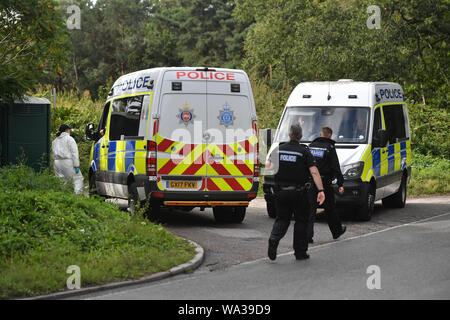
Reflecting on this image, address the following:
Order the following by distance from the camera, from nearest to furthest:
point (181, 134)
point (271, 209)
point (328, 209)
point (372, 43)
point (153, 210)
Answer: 1. point (328, 209)
2. point (181, 134)
3. point (153, 210)
4. point (271, 209)
5. point (372, 43)

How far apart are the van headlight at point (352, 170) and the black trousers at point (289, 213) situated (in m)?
4.45

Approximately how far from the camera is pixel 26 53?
15.4 meters

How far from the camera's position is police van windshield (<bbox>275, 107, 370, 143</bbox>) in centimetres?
1523

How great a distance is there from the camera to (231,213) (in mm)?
14469

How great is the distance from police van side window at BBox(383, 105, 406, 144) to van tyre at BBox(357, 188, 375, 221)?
198 cm

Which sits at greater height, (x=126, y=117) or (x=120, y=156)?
(x=126, y=117)

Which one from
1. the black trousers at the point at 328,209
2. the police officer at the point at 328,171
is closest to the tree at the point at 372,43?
the police officer at the point at 328,171

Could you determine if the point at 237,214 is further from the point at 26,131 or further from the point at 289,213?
the point at 26,131

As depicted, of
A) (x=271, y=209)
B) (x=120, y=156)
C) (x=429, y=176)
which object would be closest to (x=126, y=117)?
(x=120, y=156)

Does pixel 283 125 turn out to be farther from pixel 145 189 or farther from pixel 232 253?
pixel 232 253

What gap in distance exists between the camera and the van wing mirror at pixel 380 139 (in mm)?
15008

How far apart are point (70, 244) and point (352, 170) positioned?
21.2ft

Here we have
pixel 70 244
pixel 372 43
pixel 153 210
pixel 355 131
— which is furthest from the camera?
pixel 372 43

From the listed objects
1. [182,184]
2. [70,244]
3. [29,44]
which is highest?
[29,44]
